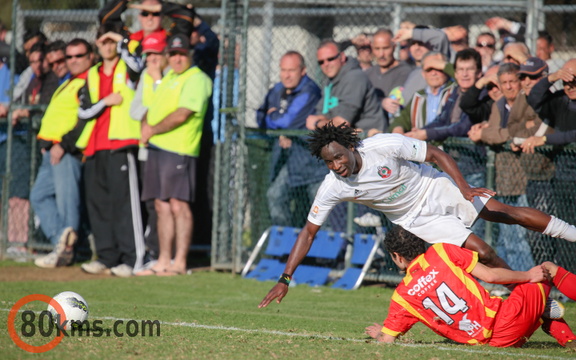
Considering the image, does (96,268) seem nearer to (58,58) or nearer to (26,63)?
(58,58)

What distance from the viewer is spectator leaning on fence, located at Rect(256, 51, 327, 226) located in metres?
10.6

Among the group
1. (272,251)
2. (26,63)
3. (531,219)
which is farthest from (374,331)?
(26,63)

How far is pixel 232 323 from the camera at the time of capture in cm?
728

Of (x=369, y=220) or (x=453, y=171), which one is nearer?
(x=453, y=171)

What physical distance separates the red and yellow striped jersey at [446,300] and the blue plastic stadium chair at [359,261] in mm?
3757

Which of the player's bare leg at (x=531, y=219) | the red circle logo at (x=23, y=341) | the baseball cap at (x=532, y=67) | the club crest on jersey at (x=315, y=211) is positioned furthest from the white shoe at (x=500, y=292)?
the red circle logo at (x=23, y=341)

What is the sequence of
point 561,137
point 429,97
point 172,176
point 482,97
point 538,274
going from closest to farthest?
point 538,274
point 561,137
point 482,97
point 429,97
point 172,176

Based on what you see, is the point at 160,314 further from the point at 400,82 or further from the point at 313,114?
the point at 400,82

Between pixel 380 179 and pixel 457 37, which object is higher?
pixel 457 37

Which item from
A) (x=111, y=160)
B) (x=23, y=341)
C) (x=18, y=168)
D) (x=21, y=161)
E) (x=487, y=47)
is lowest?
(x=23, y=341)

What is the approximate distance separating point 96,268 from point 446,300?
20.7ft

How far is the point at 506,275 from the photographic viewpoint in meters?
6.13

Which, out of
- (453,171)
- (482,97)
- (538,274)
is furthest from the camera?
(482,97)

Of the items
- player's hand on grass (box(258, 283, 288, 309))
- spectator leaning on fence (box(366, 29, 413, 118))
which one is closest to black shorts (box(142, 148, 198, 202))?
spectator leaning on fence (box(366, 29, 413, 118))
